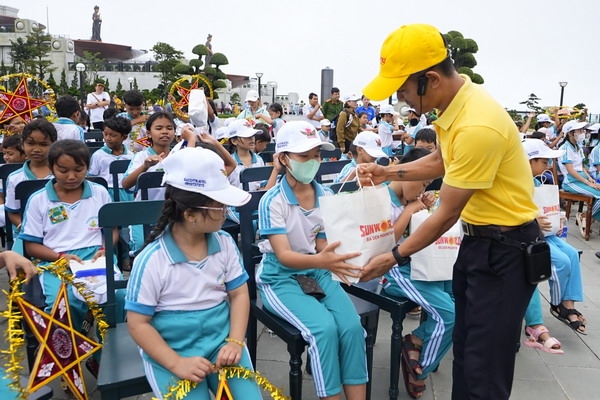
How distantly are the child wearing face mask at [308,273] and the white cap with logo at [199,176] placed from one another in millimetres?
534

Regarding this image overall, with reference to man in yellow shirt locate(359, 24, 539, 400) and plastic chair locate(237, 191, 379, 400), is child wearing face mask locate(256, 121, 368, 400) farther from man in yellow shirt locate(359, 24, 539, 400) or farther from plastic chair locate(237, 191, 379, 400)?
man in yellow shirt locate(359, 24, 539, 400)

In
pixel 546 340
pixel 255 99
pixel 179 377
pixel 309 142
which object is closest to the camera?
pixel 179 377

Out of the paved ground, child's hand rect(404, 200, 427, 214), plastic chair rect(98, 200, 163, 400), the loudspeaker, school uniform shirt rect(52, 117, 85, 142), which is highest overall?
the loudspeaker

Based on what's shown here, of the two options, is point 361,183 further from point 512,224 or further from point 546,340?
point 546,340

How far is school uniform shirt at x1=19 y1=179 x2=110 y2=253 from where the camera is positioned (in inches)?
108

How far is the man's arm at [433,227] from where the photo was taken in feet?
6.12

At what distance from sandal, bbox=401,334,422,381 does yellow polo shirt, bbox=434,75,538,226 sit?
108 cm

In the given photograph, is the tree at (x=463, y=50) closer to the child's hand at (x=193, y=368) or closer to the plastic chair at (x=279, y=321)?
the plastic chair at (x=279, y=321)

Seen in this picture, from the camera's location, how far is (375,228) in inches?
83.5

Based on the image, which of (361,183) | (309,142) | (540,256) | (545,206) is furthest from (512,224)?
(545,206)

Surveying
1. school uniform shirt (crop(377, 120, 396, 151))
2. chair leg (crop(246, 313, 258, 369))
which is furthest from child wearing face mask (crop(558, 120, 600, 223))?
chair leg (crop(246, 313, 258, 369))

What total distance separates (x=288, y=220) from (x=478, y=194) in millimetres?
1016

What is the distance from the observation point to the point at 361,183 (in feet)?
7.71

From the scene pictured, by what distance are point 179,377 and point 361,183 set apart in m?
1.19
